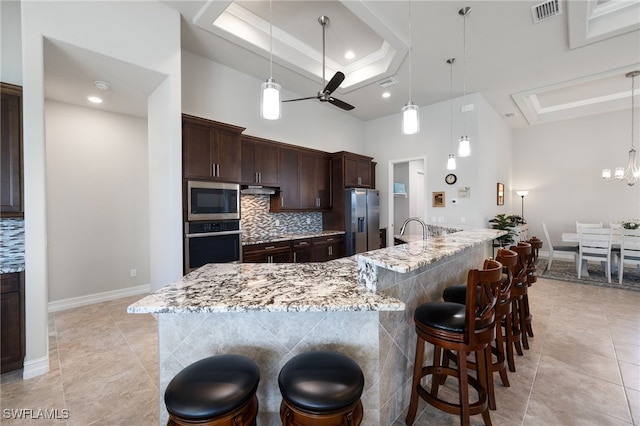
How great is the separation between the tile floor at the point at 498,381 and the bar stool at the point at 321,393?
102 centimetres

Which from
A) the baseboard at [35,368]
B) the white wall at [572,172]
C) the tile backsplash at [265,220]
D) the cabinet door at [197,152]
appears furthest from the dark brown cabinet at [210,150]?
the white wall at [572,172]

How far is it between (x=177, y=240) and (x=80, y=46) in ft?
6.39

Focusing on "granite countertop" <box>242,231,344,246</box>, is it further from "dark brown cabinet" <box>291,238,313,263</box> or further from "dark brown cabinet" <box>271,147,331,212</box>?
"dark brown cabinet" <box>271,147,331,212</box>

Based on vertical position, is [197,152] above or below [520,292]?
above

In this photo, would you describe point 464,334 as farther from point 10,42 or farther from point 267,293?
point 10,42

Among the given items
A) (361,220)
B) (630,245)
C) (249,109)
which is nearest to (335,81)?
(249,109)

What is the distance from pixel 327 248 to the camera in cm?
481

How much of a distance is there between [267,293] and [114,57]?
278cm

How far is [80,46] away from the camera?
2318mm

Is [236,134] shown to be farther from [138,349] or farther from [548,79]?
[548,79]

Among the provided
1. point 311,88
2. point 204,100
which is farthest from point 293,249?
point 311,88

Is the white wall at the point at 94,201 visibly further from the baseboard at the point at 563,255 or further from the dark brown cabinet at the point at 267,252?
the baseboard at the point at 563,255

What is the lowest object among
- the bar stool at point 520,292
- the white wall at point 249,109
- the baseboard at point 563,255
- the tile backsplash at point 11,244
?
the baseboard at point 563,255

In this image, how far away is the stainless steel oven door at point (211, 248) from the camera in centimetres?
303
